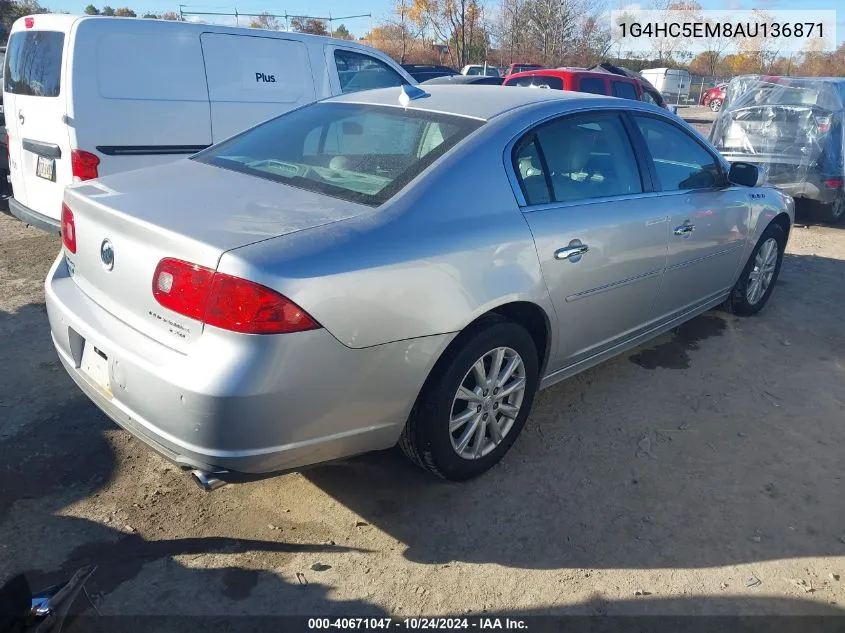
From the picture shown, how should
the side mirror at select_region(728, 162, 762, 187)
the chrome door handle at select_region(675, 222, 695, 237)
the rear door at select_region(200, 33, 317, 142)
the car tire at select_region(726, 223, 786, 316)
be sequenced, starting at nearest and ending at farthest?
the chrome door handle at select_region(675, 222, 695, 237) < the side mirror at select_region(728, 162, 762, 187) < the car tire at select_region(726, 223, 786, 316) < the rear door at select_region(200, 33, 317, 142)

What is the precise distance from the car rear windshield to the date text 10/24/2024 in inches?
56.6

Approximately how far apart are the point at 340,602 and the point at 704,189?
3110mm

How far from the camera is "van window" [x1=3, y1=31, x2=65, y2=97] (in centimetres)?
505

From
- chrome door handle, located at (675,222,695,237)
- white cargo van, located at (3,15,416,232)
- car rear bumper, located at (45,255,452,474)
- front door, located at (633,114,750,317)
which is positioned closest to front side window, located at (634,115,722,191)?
front door, located at (633,114,750,317)

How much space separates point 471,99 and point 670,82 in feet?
110

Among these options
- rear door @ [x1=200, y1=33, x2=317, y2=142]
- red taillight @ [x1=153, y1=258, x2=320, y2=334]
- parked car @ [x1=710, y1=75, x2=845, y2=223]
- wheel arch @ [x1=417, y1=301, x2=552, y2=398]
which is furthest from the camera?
parked car @ [x1=710, y1=75, x2=845, y2=223]

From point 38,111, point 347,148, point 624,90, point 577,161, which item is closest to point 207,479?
point 347,148

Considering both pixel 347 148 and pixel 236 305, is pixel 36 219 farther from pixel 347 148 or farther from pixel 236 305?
pixel 236 305

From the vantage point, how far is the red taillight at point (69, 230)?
2.70m

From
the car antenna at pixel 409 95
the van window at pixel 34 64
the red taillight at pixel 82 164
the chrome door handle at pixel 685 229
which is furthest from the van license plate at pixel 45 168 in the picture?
the chrome door handle at pixel 685 229

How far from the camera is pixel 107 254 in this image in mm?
2449

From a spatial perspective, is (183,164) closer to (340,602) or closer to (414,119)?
(414,119)

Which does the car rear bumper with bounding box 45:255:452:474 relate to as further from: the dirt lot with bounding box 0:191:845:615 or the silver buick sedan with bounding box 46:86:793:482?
the dirt lot with bounding box 0:191:845:615

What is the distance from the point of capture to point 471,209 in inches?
104
